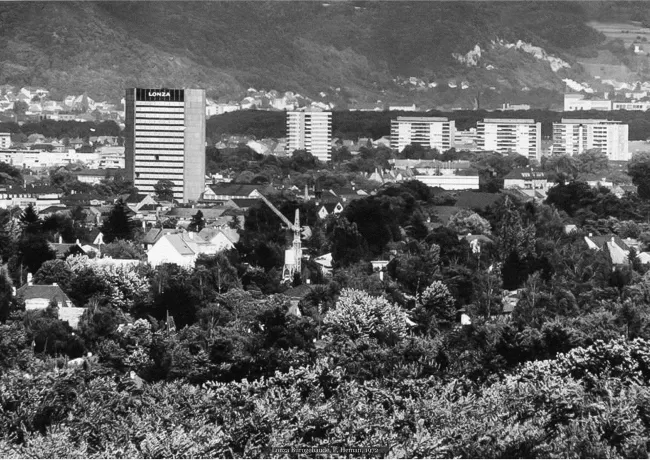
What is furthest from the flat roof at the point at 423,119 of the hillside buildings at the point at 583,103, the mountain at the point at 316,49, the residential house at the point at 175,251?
the residential house at the point at 175,251

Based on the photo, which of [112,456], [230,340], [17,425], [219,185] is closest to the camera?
[112,456]

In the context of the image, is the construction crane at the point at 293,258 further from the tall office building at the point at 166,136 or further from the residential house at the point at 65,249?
the tall office building at the point at 166,136

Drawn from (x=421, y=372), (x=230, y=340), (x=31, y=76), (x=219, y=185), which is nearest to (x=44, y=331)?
(x=230, y=340)

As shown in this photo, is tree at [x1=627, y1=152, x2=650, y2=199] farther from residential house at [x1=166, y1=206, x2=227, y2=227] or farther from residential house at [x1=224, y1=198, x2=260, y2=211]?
residential house at [x1=166, y1=206, x2=227, y2=227]

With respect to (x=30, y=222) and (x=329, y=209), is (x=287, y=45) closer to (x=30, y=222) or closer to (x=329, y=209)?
(x=329, y=209)

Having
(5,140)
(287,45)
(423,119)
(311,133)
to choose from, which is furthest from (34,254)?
(287,45)

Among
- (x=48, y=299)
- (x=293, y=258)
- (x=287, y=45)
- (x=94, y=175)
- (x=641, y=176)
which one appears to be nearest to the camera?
(x=48, y=299)

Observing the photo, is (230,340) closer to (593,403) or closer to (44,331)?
(44,331)
